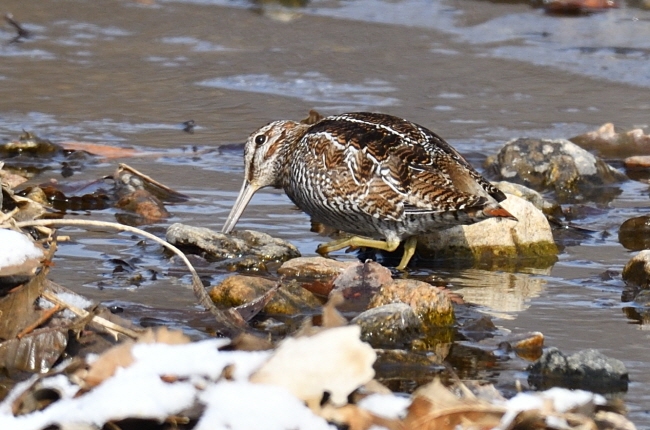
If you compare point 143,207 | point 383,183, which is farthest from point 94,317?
point 143,207

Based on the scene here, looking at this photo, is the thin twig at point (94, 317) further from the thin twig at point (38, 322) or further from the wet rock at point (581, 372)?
the wet rock at point (581, 372)

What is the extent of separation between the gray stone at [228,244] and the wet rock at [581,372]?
1.95m

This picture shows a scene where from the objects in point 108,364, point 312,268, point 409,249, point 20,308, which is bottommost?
point 409,249

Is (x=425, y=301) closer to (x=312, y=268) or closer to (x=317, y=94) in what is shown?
(x=312, y=268)

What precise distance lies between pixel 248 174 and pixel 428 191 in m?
1.29

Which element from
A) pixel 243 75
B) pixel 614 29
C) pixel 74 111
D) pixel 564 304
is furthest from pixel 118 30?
pixel 564 304

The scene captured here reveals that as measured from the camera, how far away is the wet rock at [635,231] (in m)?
6.25

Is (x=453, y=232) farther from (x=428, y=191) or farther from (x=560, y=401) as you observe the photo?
(x=560, y=401)

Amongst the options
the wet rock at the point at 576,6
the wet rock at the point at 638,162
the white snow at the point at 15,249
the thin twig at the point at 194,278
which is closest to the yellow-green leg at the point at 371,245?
the thin twig at the point at 194,278

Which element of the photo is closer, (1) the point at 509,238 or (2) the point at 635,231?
(1) the point at 509,238

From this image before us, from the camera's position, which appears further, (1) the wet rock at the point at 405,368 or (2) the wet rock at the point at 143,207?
(2) the wet rock at the point at 143,207

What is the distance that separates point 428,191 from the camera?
5.57 meters

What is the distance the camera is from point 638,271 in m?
5.36

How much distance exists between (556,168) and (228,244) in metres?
2.64
